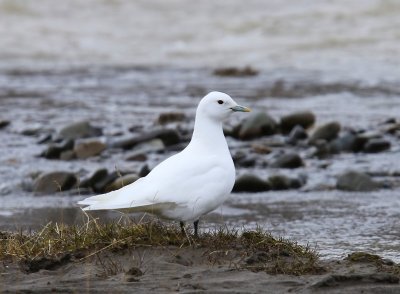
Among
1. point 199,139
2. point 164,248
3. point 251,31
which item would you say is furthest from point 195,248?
point 251,31

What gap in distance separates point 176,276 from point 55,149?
6.37 metres

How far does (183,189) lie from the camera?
5801 mm

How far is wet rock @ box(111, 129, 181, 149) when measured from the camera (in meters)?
11.8

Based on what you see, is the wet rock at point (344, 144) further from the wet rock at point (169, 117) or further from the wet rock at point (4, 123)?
the wet rock at point (4, 123)

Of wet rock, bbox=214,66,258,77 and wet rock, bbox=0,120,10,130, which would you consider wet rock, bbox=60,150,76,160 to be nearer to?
wet rock, bbox=0,120,10,130

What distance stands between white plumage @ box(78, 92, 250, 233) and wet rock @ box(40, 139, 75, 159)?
5.35 m

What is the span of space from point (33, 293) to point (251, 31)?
2016 centimetres

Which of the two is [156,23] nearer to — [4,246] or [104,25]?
[104,25]

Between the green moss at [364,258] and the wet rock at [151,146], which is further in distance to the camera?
the wet rock at [151,146]

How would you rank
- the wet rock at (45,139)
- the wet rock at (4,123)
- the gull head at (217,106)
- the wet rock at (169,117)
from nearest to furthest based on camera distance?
the gull head at (217,106), the wet rock at (45,139), the wet rock at (4,123), the wet rock at (169,117)

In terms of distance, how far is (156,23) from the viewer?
88.1 feet

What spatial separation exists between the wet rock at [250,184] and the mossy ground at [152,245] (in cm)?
360

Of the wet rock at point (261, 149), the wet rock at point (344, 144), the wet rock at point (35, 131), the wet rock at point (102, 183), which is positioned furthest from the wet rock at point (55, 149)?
the wet rock at point (344, 144)

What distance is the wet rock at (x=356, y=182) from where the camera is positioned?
31.1ft
